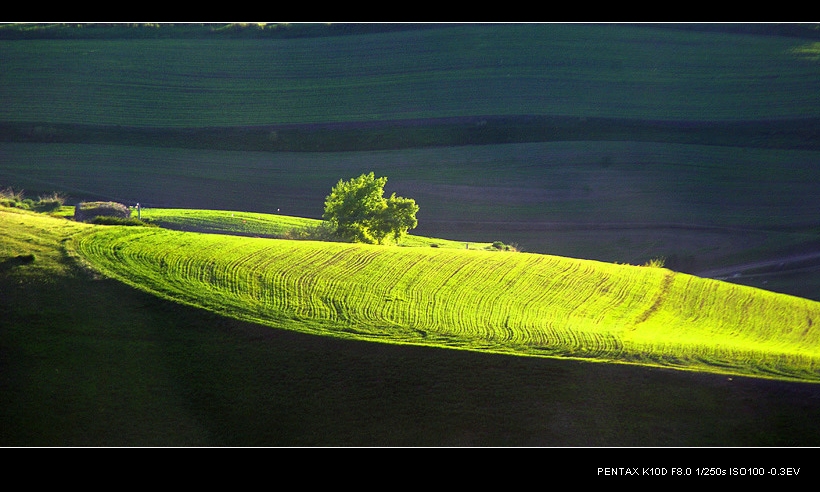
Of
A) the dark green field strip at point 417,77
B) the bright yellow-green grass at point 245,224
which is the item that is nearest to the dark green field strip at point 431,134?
the dark green field strip at point 417,77

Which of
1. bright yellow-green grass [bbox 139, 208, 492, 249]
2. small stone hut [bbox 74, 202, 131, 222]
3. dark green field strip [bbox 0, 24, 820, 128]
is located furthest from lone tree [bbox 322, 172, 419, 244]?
dark green field strip [bbox 0, 24, 820, 128]

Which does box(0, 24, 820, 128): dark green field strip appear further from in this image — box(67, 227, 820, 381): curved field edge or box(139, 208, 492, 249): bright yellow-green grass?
box(67, 227, 820, 381): curved field edge

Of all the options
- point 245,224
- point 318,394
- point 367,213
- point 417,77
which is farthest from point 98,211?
point 417,77

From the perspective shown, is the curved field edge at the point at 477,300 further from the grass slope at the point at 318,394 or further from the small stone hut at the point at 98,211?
the small stone hut at the point at 98,211

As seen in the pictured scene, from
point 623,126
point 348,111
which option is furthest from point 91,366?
point 623,126

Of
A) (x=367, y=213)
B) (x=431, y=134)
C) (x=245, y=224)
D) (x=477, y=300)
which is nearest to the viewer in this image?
(x=477, y=300)

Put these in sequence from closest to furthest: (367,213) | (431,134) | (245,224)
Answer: (367,213) → (245,224) → (431,134)

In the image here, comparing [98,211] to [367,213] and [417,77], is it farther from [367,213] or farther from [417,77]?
[417,77]
